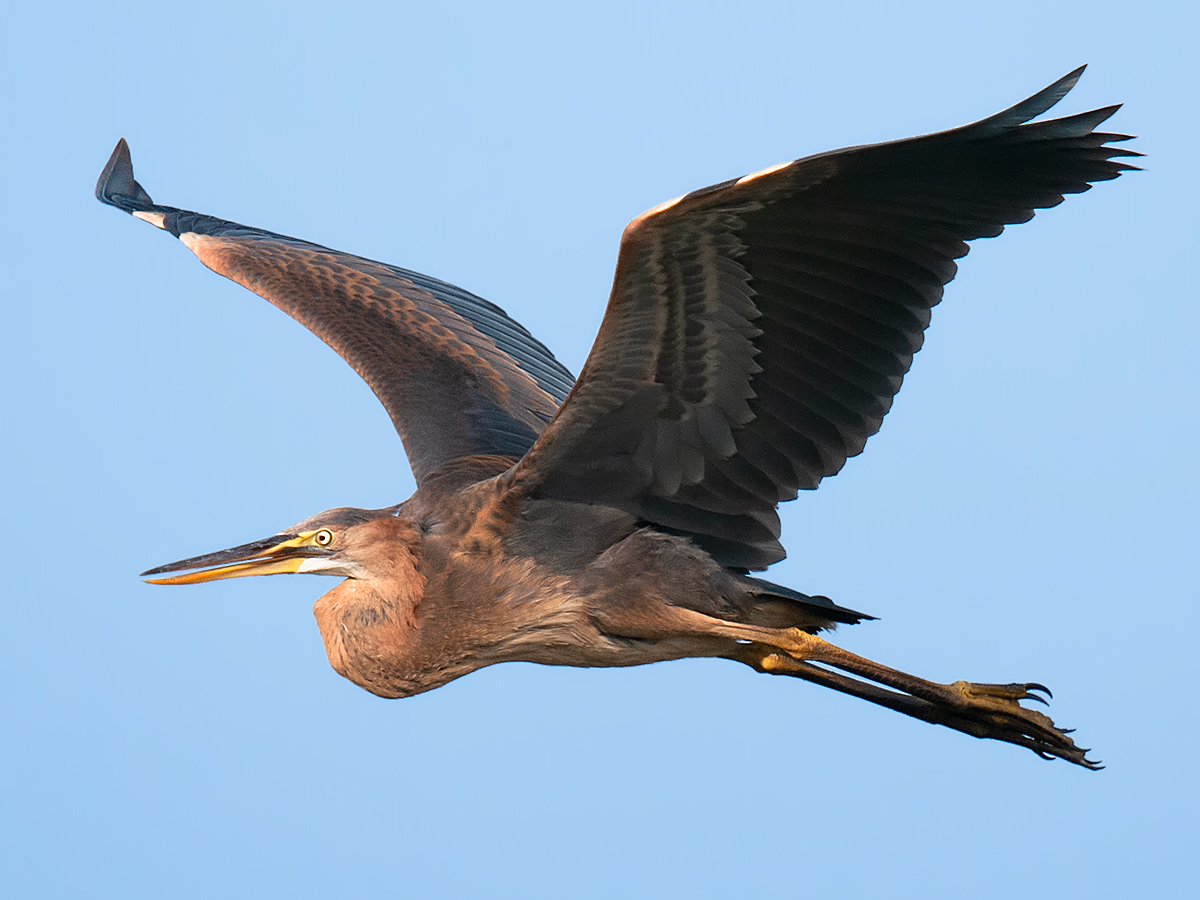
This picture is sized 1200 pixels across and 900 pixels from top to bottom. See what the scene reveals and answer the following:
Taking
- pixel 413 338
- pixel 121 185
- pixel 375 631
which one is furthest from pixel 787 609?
pixel 121 185

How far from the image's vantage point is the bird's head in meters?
4.43

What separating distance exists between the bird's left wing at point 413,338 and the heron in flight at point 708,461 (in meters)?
0.38

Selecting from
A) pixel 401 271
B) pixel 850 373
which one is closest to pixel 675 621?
pixel 850 373

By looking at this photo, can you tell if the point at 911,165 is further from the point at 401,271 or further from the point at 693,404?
the point at 401,271

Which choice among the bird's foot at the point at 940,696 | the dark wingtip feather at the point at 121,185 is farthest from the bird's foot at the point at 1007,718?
the dark wingtip feather at the point at 121,185

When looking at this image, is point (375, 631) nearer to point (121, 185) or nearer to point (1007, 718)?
point (1007, 718)

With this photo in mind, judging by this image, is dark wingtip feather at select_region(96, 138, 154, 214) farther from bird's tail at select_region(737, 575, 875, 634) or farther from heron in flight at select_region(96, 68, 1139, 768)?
bird's tail at select_region(737, 575, 875, 634)

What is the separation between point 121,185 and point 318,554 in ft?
11.5

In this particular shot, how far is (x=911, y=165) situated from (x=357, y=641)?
2.07 meters

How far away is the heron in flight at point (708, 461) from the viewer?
4.00 m

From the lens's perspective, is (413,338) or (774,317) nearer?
(774,317)

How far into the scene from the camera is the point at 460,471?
5051 millimetres

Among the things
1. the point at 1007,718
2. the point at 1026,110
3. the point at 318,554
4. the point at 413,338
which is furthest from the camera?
the point at 413,338

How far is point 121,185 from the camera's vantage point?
7.27 metres
